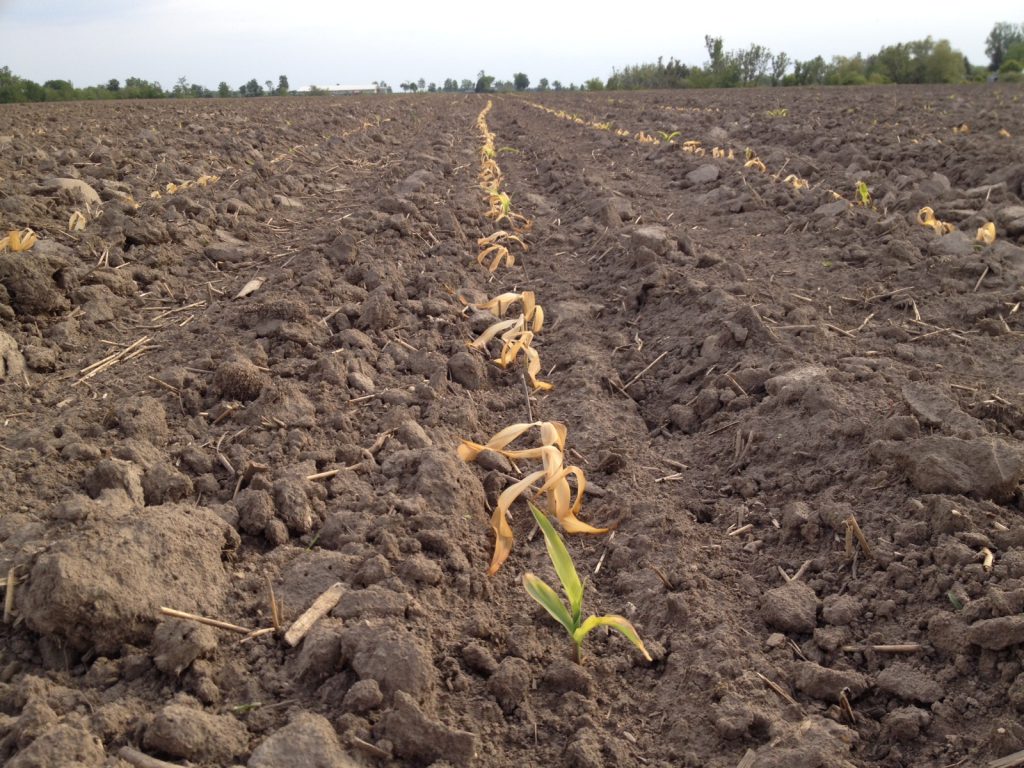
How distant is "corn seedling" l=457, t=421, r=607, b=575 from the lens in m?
2.33

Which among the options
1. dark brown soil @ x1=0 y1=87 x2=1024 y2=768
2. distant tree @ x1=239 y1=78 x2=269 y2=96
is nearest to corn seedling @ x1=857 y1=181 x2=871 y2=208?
dark brown soil @ x1=0 y1=87 x2=1024 y2=768

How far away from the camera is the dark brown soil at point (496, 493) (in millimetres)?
1727

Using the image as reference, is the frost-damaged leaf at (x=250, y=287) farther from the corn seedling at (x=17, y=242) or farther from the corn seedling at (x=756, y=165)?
the corn seedling at (x=756, y=165)

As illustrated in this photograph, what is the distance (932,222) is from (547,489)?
443 centimetres

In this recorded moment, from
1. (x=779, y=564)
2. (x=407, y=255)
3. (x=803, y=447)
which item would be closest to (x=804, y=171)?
(x=407, y=255)

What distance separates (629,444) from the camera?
121 inches

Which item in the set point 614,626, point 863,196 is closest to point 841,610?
point 614,626

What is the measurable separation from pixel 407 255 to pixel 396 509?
302 cm

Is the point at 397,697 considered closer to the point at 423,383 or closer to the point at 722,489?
the point at 722,489

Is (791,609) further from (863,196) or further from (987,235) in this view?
(863,196)

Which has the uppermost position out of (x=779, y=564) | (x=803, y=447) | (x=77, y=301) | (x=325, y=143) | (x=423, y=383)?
(x=325, y=143)

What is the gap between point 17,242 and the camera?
4.53m

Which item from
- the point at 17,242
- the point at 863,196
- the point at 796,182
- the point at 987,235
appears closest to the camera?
the point at 17,242

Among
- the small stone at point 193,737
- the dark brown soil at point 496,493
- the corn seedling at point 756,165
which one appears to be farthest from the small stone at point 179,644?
the corn seedling at point 756,165
